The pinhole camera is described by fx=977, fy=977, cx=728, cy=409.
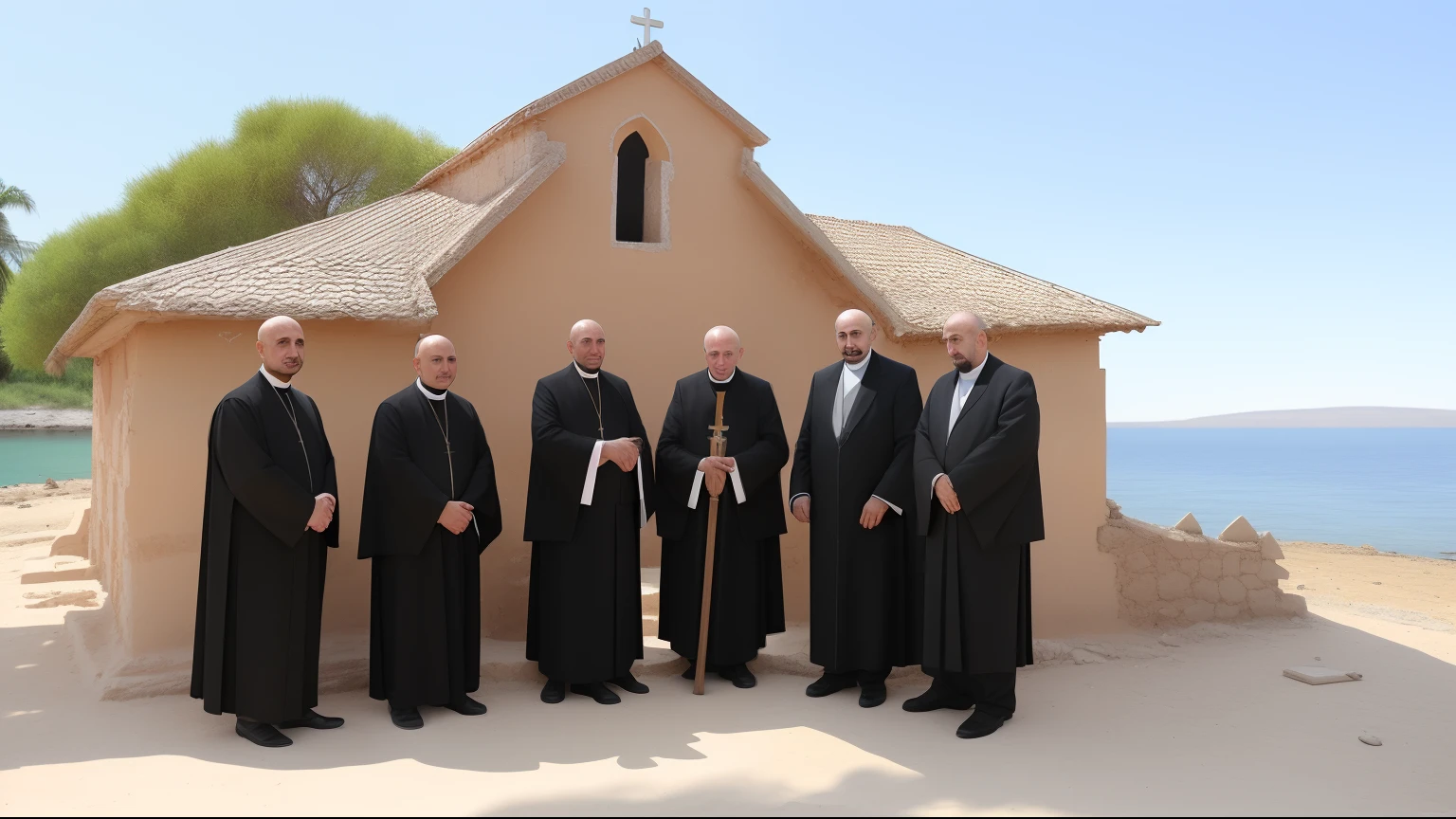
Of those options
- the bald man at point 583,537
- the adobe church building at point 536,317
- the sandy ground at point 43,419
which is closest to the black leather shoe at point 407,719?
the bald man at point 583,537

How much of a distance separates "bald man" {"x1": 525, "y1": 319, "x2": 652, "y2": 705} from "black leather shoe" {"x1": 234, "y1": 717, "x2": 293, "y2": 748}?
4.59 ft

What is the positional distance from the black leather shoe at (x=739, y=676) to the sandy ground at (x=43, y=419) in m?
46.0

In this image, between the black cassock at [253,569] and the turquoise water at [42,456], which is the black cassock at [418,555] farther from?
the turquoise water at [42,456]

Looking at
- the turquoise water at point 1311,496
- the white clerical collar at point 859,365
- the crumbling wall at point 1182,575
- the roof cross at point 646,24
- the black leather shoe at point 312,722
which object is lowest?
the turquoise water at point 1311,496

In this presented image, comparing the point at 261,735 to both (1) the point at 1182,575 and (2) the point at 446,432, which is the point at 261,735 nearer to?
(2) the point at 446,432

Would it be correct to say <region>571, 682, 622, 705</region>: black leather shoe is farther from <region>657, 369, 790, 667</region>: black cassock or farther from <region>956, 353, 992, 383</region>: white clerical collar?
<region>956, 353, 992, 383</region>: white clerical collar

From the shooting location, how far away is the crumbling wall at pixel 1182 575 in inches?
321

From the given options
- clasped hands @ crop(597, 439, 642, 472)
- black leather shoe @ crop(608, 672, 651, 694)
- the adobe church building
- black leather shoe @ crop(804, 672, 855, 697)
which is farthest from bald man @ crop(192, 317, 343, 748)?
black leather shoe @ crop(804, 672, 855, 697)

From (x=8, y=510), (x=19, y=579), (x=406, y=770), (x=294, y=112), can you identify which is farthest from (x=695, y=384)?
(x=294, y=112)

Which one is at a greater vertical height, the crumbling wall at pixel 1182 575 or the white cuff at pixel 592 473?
the white cuff at pixel 592 473

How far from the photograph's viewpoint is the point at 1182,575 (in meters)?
8.22

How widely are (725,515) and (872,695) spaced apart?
1.35m

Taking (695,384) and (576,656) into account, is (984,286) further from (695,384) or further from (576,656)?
(576,656)

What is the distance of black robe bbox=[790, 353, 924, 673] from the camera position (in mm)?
5664
